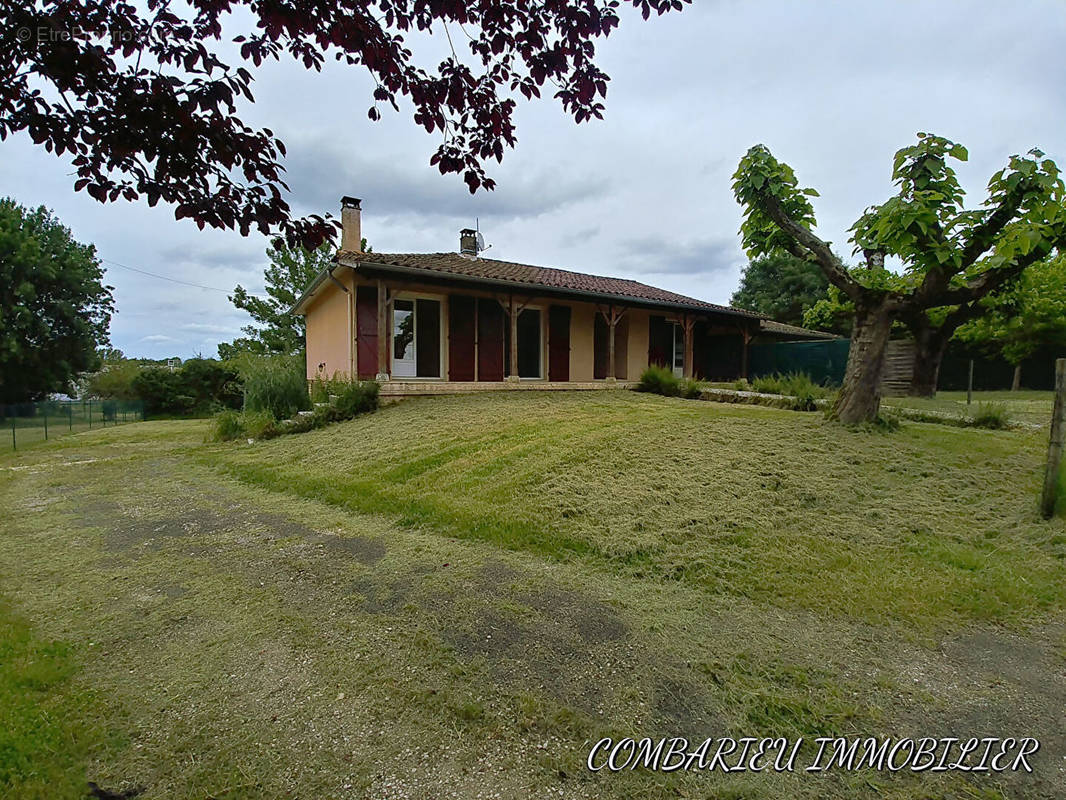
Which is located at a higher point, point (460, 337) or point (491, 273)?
point (491, 273)

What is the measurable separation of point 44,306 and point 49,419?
1384 cm

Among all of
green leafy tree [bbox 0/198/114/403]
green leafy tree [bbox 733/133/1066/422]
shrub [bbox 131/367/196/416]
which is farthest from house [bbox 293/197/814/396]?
green leafy tree [bbox 0/198/114/403]

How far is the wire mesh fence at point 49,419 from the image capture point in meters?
12.0

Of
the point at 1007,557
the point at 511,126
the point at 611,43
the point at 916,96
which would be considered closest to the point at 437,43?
the point at 511,126

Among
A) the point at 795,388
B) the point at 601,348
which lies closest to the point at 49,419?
the point at 601,348

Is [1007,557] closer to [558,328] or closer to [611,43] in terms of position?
[611,43]

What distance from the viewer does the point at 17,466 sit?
8398 millimetres

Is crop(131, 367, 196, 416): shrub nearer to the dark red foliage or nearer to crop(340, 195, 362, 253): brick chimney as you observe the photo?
crop(340, 195, 362, 253): brick chimney

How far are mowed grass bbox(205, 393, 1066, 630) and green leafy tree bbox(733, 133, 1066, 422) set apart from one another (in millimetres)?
1472

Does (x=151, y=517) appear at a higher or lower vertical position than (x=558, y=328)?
lower

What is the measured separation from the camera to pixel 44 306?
74.9 feet

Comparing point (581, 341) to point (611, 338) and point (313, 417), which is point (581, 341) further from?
point (313, 417)

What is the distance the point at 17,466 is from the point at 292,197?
9.84 meters

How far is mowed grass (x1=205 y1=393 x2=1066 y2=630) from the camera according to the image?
2.98m
